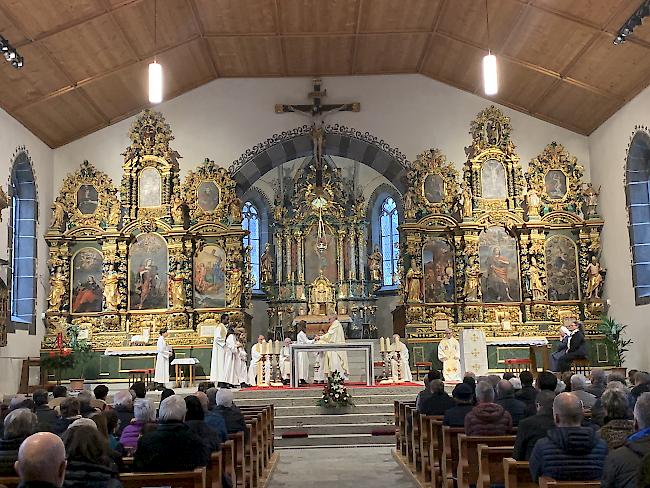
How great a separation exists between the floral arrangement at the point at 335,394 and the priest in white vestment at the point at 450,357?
14.5 feet

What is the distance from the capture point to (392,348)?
1788cm

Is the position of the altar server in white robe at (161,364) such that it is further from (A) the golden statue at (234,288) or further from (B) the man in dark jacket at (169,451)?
(B) the man in dark jacket at (169,451)

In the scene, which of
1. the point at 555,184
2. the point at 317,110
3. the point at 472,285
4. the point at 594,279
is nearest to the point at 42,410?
the point at 472,285

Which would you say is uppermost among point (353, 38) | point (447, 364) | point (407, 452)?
point (353, 38)

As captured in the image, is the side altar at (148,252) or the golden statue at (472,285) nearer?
the side altar at (148,252)

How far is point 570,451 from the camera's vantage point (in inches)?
193

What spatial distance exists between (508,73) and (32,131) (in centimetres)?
1142

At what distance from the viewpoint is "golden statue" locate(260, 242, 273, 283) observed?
87.0ft

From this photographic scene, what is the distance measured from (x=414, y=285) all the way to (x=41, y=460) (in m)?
17.3

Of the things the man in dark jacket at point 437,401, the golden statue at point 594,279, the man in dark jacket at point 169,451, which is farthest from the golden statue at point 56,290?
the man in dark jacket at point 169,451

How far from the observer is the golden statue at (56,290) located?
64.8 feet

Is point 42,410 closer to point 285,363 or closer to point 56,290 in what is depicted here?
point 285,363

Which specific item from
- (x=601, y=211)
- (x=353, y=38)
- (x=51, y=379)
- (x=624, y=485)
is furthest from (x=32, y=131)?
(x=624, y=485)

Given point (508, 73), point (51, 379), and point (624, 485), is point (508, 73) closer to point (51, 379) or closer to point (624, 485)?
point (51, 379)
